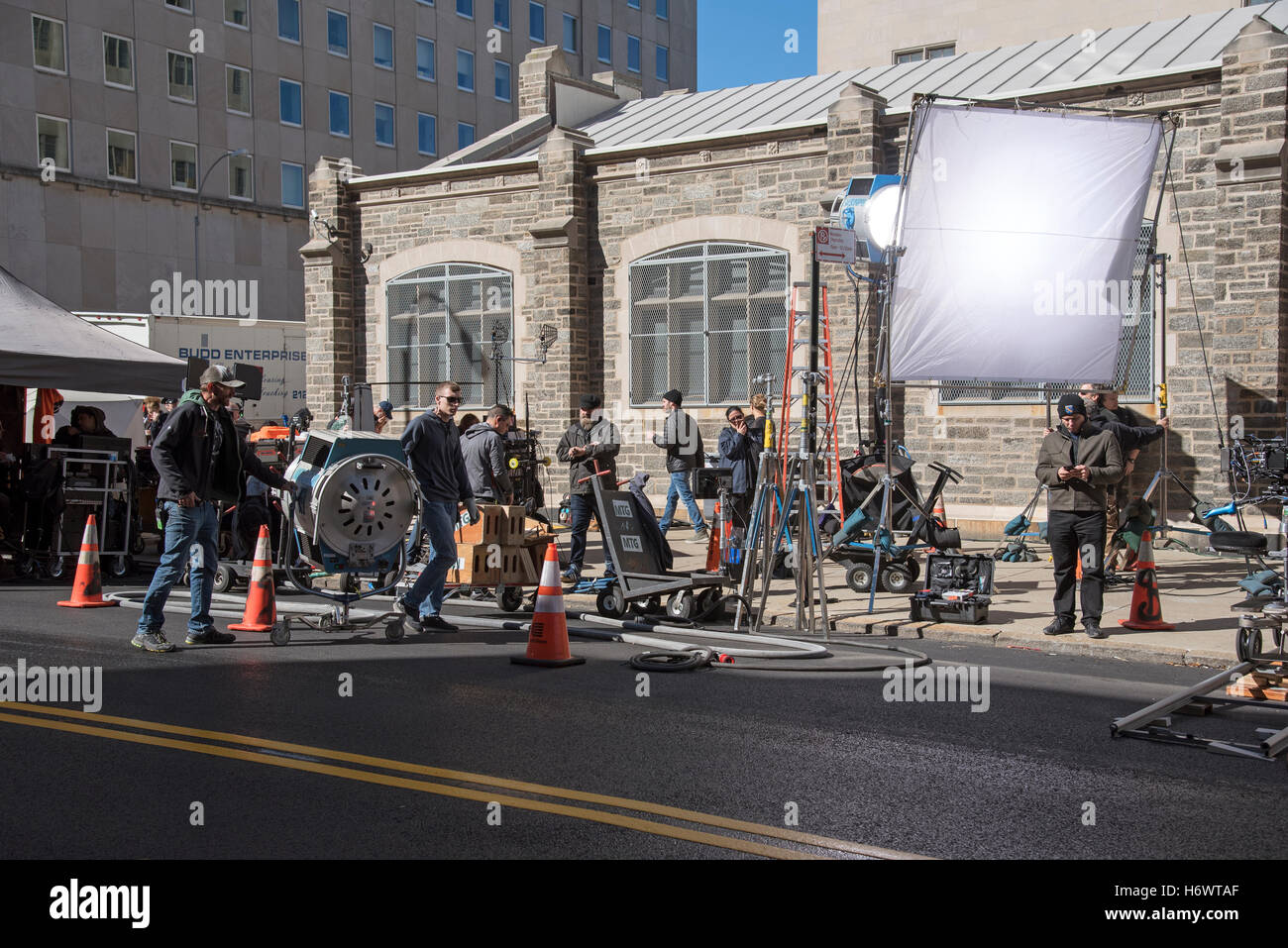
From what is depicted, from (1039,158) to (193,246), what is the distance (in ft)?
117

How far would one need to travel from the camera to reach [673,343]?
20.8m

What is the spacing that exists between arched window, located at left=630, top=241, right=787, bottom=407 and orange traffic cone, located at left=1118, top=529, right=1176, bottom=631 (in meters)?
8.99

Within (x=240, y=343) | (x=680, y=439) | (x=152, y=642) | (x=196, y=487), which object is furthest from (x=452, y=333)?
(x=152, y=642)

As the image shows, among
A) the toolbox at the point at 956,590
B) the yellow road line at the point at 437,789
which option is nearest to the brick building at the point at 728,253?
the toolbox at the point at 956,590

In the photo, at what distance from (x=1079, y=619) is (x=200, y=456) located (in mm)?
7605

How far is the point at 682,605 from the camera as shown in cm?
1123

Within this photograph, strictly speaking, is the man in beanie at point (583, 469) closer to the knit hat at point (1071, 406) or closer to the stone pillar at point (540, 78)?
the knit hat at point (1071, 406)

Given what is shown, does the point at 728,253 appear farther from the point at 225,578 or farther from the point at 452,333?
the point at 225,578

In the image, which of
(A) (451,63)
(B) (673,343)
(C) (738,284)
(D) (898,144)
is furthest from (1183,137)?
(A) (451,63)

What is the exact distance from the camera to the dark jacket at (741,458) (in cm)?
1427

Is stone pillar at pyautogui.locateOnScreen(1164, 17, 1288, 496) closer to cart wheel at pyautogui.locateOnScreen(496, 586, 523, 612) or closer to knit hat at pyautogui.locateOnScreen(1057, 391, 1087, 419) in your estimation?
knit hat at pyautogui.locateOnScreen(1057, 391, 1087, 419)

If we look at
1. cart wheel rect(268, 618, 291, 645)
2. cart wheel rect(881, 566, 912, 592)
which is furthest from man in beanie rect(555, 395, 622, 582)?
cart wheel rect(268, 618, 291, 645)

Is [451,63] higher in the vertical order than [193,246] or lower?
higher
